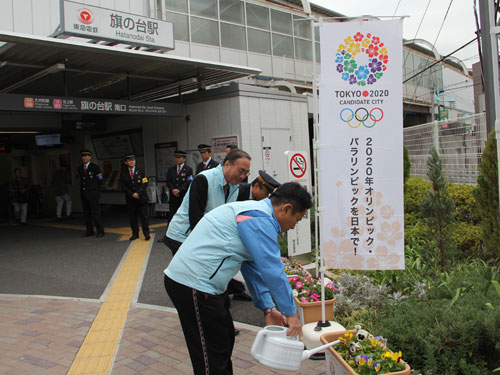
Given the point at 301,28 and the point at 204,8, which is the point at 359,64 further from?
the point at 301,28

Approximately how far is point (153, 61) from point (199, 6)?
847 centimetres

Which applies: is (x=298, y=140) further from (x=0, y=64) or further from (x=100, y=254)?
(x=0, y=64)

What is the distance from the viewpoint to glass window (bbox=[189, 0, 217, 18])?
1761 cm

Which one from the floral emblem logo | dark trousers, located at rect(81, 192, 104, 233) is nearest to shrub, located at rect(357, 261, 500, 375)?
the floral emblem logo

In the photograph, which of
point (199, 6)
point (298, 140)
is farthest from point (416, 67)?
point (298, 140)

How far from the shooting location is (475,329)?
3.39 m

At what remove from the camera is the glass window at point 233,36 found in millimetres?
18906

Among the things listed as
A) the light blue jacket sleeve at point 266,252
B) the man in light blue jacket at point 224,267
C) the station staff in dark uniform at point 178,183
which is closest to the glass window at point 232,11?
the station staff in dark uniform at point 178,183

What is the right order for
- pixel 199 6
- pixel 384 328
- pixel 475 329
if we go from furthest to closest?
pixel 199 6, pixel 384 328, pixel 475 329

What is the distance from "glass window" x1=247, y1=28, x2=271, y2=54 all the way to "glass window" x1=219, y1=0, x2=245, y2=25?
72 cm

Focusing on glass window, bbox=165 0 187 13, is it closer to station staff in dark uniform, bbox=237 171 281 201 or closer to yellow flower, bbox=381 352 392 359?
station staff in dark uniform, bbox=237 171 281 201

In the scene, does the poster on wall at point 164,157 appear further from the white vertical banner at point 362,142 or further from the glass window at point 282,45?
the glass window at point 282,45

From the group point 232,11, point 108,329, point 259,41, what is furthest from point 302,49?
point 108,329

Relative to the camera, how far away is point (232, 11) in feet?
Answer: 62.8
